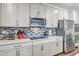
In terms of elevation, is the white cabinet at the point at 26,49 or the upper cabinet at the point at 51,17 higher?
the upper cabinet at the point at 51,17

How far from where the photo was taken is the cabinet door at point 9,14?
239 centimetres

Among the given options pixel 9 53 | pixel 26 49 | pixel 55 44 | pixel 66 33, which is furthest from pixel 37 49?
pixel 66 33

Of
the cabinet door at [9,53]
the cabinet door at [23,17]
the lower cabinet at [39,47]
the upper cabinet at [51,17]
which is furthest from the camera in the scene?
the cabinet door at [23,17]

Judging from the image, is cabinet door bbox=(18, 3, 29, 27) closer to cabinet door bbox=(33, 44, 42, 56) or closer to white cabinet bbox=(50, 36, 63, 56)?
cabinet door bbox=(33, 44, 42, 56)

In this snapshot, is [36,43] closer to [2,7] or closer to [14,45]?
[14,45]

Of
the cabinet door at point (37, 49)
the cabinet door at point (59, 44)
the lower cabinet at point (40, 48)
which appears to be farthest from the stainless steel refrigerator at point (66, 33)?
the cabinet door at point (37, 49)

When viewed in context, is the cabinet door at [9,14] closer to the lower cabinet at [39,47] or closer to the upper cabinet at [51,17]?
the lower cabinet at [39,47]

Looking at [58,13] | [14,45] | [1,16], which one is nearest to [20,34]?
[14,45]

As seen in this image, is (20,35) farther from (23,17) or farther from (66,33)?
(66,33)

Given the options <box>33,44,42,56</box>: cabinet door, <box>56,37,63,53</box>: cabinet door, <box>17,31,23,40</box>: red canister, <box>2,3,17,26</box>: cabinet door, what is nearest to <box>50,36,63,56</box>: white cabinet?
Result: <box>56,37,63,53</box>: cabinet door

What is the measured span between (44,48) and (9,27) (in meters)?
0.87

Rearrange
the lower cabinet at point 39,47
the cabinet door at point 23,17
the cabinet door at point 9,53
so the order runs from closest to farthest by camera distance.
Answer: the cabinet door at point 9,53 < the lower cabinet at point 39,47 < the cabinet door at point 23,17

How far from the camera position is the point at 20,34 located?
7.88ft

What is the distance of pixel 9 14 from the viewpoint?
2.49m
